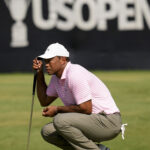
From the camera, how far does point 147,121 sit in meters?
10.8

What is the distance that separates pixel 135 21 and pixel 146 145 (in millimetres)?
11209

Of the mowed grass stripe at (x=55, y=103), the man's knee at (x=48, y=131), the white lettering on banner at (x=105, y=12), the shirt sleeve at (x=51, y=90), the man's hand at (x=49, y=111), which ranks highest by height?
the white lettering on banner at (x=105, y=12)

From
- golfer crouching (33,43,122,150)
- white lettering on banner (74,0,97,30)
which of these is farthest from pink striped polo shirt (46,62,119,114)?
white lettering on banner (74,0,97,30)

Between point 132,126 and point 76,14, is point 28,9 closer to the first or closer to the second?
point 76,14

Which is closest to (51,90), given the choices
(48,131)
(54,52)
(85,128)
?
(48,131)

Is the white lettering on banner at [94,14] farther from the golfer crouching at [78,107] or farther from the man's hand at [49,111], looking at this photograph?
the man's hand at [49,111]

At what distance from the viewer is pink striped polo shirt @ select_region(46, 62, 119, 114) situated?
685cm

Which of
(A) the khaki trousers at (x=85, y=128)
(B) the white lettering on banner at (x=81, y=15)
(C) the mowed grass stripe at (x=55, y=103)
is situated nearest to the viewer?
(A) the khaki trousers at (x=85, y=128)

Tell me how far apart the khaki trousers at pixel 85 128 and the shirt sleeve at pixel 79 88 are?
24 cm

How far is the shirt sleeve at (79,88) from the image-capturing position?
6.83 m

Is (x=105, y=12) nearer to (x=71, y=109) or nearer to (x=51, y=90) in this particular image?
(x=51, y=90)

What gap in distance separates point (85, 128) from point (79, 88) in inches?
18.7

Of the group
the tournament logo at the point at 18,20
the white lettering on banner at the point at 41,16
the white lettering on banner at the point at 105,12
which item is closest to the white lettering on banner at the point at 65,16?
the white lettering on banner at the point at 41,16

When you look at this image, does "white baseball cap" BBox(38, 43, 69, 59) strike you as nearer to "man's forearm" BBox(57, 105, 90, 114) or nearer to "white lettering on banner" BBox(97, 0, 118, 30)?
"man's forearm" BBox(57, 105, 90, 114)
